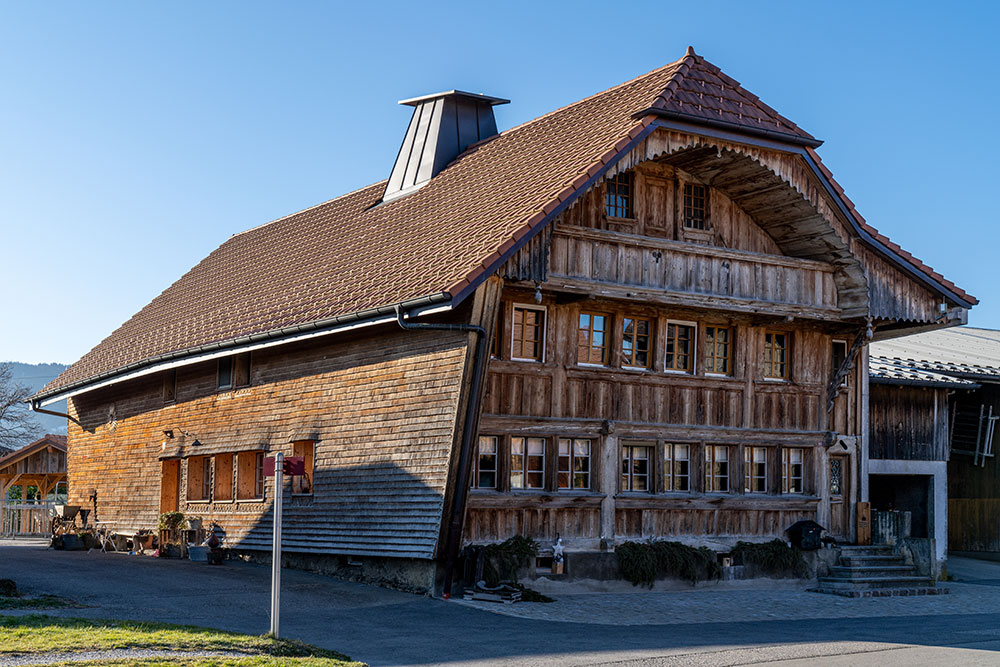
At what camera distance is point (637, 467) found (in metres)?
22.9

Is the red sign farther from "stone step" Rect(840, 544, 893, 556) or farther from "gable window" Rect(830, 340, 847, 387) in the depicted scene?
"gable window" Rect(830, 340, 847, 387)

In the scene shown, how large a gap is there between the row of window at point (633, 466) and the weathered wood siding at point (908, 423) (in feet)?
14.3

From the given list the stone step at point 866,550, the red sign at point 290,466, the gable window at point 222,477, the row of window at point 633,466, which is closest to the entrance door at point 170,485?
the gable window at point 222,477

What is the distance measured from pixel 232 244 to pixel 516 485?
17703 mm

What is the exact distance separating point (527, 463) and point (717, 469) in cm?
443

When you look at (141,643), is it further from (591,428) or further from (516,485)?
(591,428)

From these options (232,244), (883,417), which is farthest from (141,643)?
(232,244)

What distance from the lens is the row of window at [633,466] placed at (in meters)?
21.0

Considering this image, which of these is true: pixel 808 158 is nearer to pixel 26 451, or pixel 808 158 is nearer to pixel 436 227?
pixel 436 227

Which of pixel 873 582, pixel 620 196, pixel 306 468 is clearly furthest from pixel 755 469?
pixel 306 468

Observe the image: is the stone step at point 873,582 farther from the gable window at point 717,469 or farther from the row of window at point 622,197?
the row of window at point 622,197

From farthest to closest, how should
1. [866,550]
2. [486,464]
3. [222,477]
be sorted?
[222,477]
[866,550]
[486,464]

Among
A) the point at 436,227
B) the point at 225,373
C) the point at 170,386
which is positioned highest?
the point at 436,227

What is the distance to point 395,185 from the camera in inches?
1148
